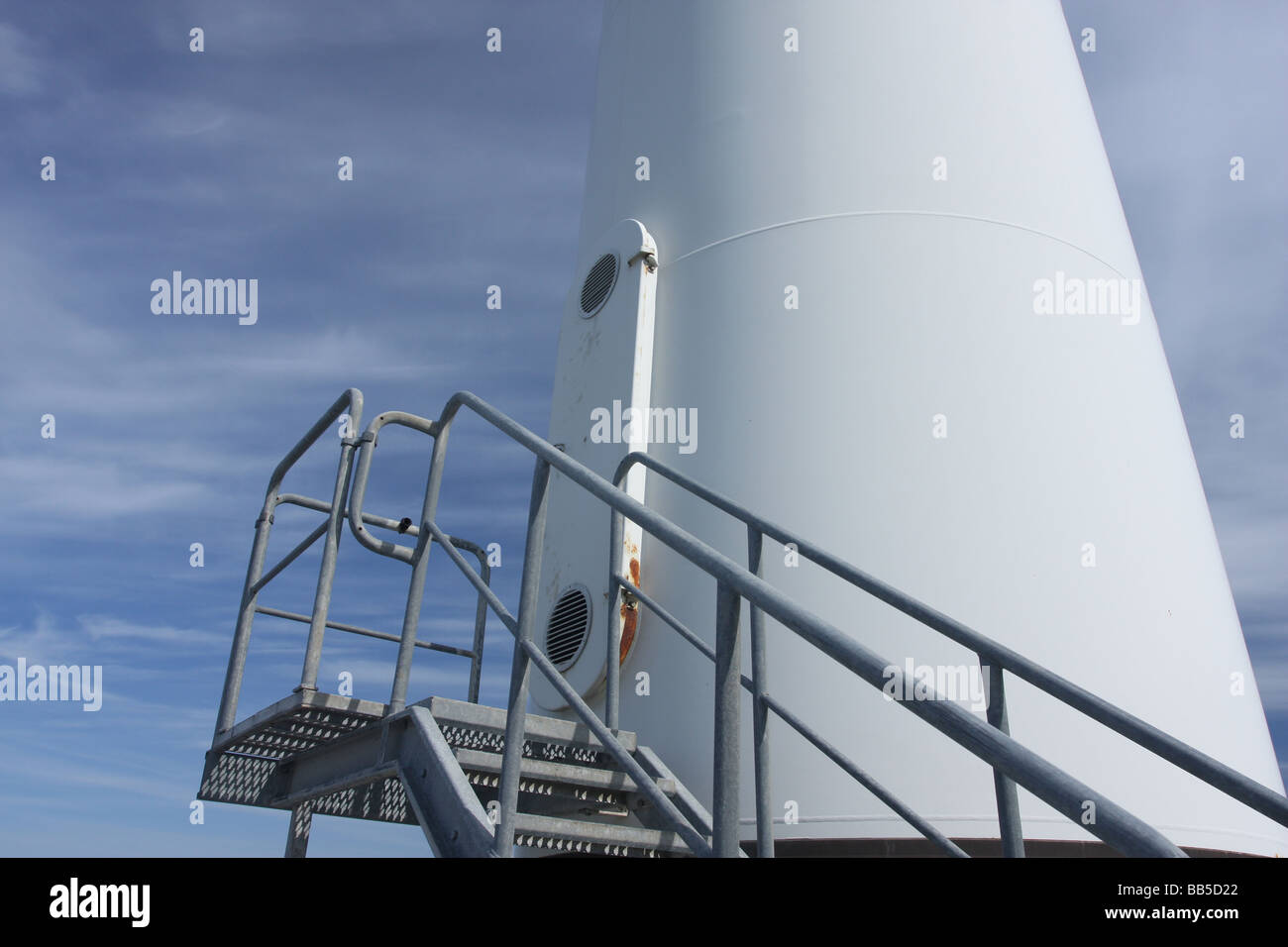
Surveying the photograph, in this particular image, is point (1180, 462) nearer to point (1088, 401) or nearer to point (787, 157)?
point (1088, 401)

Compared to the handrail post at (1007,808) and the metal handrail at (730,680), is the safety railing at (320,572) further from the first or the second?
the handrail post at (1007,808)

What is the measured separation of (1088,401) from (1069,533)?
64 cm

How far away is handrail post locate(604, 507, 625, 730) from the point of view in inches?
154

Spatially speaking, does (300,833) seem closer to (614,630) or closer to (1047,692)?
(614,630)

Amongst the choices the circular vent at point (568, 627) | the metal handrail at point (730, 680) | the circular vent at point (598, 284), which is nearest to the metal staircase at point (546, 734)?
the metal handrail at point (730, 680)

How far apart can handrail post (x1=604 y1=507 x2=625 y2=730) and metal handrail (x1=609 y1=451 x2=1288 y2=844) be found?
59 cm

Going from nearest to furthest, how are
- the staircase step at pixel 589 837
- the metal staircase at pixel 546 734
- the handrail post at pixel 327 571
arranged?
the metal staircase at pixel 546 734, the staircase step at pixel 589 837, the handrail post at pixel 327 571

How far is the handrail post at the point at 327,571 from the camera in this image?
3.60 meters

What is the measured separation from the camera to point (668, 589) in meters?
4.22

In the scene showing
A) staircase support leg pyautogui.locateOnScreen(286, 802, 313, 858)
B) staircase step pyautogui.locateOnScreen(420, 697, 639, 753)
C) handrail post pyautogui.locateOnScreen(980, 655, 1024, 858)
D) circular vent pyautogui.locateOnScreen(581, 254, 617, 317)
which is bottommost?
staircase support leg pyautogui.locateOnScreen(286, 802, 313, 858)

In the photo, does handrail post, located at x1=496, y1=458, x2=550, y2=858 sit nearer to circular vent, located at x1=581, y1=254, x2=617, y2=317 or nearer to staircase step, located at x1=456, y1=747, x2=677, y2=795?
staircase step, located at x1=456, y1=747, x2=677, y2=795

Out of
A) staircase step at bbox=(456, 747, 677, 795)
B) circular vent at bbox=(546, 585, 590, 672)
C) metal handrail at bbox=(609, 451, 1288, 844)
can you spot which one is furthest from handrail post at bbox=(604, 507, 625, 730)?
metal handrail at bbox=(609, 451, 1288, 844)

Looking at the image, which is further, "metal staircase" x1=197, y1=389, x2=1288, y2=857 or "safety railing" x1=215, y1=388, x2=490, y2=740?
"safety railing" x1=215, y1=388, x2=490, y2=740

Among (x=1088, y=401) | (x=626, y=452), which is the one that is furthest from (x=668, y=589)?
(x=1088, y=401)
